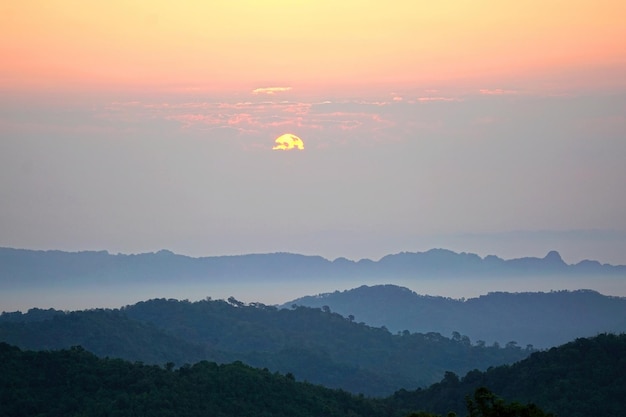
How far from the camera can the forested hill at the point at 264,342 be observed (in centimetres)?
11306

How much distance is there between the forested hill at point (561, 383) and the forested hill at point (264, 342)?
1399 inches

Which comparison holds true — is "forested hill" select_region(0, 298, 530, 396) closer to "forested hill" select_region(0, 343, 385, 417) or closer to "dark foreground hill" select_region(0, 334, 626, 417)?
"dark foreground hill" select_region(0, 334, 626, 417)

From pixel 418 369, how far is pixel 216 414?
230 ft

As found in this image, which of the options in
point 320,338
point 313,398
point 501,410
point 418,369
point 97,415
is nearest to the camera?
point 501,410

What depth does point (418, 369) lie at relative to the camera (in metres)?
129

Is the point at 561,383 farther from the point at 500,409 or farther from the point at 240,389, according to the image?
the point at 500,409

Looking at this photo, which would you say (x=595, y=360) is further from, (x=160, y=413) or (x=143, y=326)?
(x=143, y=326)

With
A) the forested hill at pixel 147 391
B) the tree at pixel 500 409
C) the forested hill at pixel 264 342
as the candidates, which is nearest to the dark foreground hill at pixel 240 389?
the forested hill at pixel 147 391

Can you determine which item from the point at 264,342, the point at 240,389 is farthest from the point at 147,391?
the point at 264,342

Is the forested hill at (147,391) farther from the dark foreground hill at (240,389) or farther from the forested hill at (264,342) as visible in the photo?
the forested hill at (264,342)

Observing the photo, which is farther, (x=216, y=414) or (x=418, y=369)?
(x=418, y=369)

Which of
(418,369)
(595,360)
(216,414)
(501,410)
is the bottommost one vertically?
(501,410)


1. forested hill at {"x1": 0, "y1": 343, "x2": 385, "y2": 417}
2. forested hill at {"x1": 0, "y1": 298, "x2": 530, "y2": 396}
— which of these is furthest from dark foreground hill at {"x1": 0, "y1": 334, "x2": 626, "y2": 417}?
forested hill at {"x1": 0, "y1": 298, "x2": 530, "y2": 396}

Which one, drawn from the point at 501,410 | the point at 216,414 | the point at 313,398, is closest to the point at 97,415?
the point at 216,414
